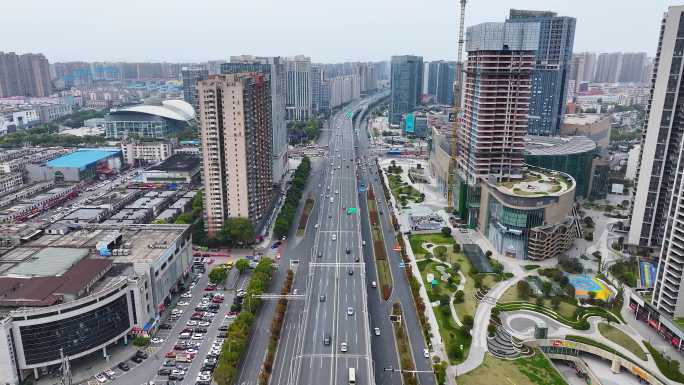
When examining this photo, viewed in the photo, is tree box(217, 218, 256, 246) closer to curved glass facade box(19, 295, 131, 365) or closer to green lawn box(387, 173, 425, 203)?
curved glass facade box(19, 295, 131, 365)

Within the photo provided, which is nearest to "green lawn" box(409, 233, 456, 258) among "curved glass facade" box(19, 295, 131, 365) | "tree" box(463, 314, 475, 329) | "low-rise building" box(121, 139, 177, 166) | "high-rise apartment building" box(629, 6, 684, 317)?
"tree" box(463, 314, 475, 329)

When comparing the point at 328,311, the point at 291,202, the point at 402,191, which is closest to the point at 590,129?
the point at 402,191

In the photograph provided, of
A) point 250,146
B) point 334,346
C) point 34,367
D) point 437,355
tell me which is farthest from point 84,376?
point 250,146

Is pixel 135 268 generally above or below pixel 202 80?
below

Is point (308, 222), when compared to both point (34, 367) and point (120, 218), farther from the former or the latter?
point (34, 367)

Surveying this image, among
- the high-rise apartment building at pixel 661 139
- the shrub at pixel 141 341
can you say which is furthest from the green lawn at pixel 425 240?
the shrub at pixel 141 341

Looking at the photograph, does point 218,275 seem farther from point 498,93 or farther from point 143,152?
point 143,152
